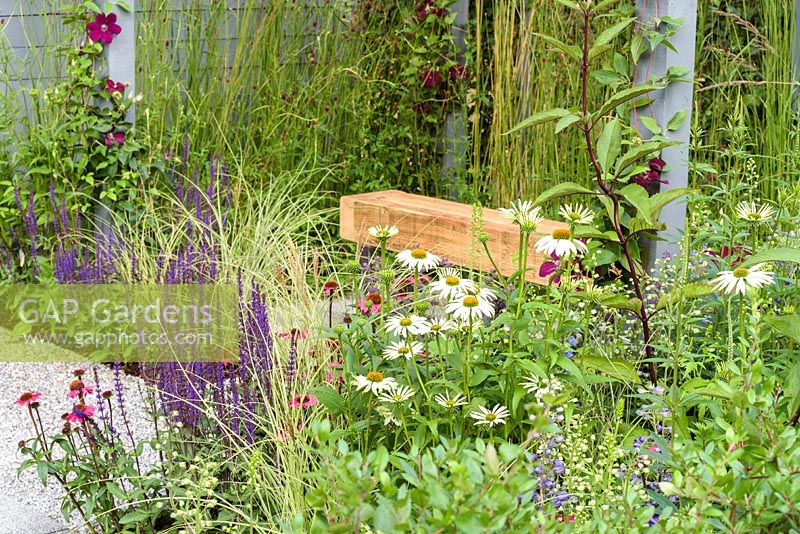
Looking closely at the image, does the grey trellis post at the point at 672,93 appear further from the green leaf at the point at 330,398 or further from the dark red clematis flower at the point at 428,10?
the dark red clematis flower at the point at 428,10

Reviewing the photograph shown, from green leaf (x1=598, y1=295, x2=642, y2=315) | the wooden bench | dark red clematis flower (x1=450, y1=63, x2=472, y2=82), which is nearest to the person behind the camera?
green leaf (x1=598, y1=295, x2=642, y2=315)

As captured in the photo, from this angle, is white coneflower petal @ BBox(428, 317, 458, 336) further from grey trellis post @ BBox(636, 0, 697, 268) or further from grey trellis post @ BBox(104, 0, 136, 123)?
grey trellis post @ BBox(104, 0, 136, 123)

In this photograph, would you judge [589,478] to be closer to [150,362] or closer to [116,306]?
[150,362]

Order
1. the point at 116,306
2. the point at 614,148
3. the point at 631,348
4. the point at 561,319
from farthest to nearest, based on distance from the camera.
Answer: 1. the point at 116,306
2. the point at 631,348
3. the point at 614,148
4. the point at 561,319

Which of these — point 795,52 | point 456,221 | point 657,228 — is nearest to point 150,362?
point 456,221

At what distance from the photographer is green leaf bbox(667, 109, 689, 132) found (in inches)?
123

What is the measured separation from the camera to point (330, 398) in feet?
7.39

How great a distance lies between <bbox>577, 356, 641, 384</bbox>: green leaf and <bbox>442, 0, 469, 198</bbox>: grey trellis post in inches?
101

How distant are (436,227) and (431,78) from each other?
4.62 ft

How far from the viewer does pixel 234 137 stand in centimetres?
490

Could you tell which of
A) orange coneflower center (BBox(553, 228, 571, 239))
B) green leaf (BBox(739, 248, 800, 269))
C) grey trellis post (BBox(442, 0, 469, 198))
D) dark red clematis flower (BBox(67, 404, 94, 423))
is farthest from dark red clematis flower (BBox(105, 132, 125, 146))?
green leaf (BBox(739, 248, 800, 269))

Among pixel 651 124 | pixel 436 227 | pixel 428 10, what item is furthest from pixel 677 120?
pixel 428 10

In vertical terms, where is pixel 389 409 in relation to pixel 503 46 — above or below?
below

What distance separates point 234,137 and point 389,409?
9.55 ft
